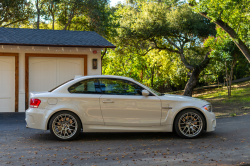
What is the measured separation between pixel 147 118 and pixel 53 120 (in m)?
2.20

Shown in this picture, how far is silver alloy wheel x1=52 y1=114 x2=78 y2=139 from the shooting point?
19.9 feet

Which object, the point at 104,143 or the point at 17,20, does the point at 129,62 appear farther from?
the point at 104,143

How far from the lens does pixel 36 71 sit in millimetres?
11477

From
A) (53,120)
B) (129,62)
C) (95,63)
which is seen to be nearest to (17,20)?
(129,62)

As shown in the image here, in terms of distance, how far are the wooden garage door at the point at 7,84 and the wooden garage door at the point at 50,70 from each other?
0.74m

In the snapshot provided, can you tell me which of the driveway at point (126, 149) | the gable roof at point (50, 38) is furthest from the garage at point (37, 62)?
the driveway at point (126, 149)

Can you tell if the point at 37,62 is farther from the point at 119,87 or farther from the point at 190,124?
the point at 190,124

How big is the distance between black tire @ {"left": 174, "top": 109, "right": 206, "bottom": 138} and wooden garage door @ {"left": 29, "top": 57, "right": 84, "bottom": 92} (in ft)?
22.0

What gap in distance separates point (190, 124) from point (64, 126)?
2.99 meters

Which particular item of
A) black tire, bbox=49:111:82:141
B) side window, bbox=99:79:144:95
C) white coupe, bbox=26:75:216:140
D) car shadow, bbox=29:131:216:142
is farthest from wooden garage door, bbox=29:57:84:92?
black tire, bbox=49:111:82:141

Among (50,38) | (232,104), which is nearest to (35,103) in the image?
(50,38)

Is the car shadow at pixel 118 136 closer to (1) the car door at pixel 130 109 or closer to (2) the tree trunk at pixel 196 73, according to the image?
(1) the car door at pixel 130 109

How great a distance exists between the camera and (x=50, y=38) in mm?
12008

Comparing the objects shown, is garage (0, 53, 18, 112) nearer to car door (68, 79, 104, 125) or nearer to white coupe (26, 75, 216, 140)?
white coupe (26, 75, 216, 140)
